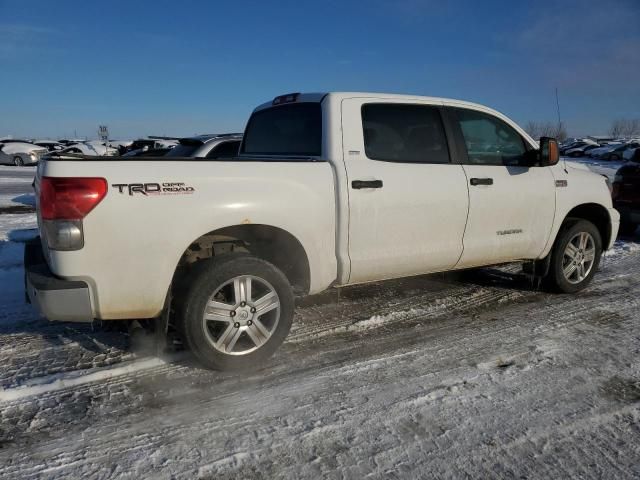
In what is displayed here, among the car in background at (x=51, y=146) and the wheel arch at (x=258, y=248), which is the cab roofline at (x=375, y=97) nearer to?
the wheel arch at (x=258, y=248)

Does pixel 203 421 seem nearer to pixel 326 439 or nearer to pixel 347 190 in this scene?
pixel 326 439

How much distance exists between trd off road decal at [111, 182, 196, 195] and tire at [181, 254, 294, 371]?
0.52 m

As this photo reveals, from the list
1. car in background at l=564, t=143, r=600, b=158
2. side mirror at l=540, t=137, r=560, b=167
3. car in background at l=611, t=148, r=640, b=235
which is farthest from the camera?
car in background at l=564, t=143, r=600, b=158

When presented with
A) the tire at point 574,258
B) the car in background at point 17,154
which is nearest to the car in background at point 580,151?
the car in background at point 17,154

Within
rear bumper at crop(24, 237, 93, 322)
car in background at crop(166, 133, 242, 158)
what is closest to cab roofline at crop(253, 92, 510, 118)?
rear bumper at crop(24, 237, 93, 322)

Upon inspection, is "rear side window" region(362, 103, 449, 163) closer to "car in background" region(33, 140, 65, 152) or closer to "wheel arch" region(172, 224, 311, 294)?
"wheel arch" region(172, 224, 311, 294)

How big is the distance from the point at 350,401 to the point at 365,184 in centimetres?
154

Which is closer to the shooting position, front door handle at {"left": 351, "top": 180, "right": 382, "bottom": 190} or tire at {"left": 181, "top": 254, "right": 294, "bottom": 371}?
tire at {"left": 181, "top": 254, "right": 294, "bottom": 371}

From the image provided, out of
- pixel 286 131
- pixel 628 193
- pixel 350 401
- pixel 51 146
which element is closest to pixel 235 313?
pixel 350 401

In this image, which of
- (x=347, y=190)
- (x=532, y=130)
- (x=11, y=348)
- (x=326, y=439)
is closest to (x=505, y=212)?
(x=347, y=190)

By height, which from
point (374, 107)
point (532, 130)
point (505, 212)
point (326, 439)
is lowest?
point (326, 439)

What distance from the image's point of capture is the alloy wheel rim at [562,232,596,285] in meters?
5.02

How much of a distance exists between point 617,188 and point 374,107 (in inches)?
240

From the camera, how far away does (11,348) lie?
3.69 metres
